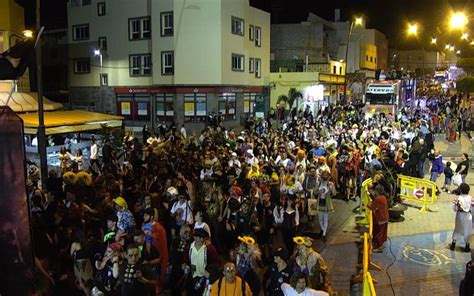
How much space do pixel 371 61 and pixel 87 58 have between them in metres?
40.9

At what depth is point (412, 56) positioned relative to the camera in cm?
11306

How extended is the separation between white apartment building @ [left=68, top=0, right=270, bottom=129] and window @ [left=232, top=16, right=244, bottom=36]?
0.07 metres

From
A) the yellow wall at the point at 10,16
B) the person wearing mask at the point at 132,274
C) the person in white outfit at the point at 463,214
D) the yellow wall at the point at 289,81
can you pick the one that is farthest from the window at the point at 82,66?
the person wearing mask at the point at 132,274

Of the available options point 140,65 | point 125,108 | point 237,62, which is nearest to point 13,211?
point 237,62

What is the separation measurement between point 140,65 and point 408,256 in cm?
2857

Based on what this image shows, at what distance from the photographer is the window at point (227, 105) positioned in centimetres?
3506

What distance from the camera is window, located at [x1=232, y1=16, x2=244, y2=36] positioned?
34969mm

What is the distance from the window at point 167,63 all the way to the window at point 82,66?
756 centimetres

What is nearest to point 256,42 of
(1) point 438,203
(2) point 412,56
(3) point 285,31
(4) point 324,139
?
(3) point 285,31

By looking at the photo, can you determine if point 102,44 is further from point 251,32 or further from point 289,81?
point 289,81

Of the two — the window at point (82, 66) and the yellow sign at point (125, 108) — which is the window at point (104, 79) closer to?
the window at point (82, 66)

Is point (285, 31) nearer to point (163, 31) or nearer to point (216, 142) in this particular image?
point (163, 31)

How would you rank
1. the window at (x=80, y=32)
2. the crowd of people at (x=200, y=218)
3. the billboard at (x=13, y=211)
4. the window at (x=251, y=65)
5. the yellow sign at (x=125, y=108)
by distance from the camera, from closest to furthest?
the billboard at (x=13, y=211)
the crowd of people at (x=200, y=218)
the yellow sign at (x=125, y=108)
the window at (x=251, y=65)
the window at (x=80, y=32)

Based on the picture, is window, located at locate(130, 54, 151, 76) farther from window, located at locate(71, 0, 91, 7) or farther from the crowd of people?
the crowd of people
